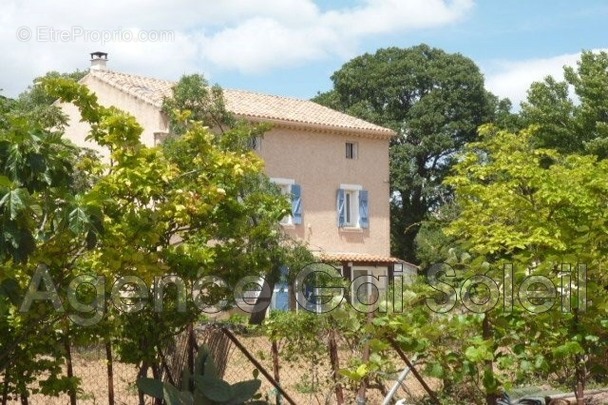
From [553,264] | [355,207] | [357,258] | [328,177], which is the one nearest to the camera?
[553,264]

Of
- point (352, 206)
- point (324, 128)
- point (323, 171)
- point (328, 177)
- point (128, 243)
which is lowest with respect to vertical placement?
point (128, 243)

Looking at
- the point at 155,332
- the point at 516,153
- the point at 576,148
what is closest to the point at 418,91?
the point at 576,148

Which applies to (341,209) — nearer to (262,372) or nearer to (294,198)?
(294,198)

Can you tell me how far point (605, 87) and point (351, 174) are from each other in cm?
914

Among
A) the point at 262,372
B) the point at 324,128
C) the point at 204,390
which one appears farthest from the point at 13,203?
the point at 324,128

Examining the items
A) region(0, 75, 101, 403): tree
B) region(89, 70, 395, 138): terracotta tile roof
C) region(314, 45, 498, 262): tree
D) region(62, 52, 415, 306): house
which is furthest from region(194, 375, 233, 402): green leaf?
region(314, 45, 498, 262): tree

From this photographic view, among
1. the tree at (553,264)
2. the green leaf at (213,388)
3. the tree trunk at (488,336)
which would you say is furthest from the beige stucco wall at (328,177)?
the tree trunk at (488,336)

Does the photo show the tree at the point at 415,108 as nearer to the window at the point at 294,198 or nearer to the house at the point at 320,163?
the house at the point at 320,163

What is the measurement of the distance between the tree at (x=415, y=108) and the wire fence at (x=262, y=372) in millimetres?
31882

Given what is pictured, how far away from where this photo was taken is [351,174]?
32.9 meters

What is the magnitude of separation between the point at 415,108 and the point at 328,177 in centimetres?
1424

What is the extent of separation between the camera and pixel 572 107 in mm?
34188

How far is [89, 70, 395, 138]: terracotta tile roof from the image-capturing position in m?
29.0

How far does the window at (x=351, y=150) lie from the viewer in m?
33.1
